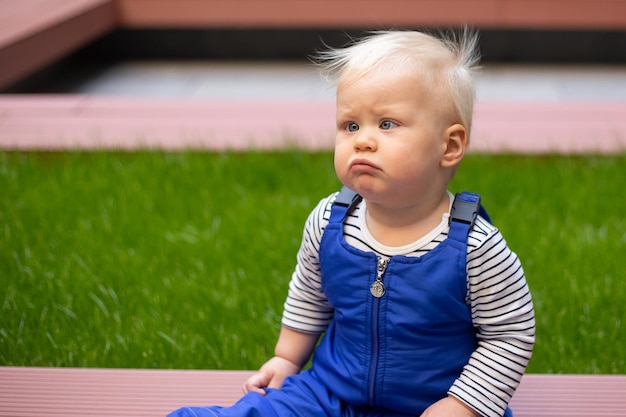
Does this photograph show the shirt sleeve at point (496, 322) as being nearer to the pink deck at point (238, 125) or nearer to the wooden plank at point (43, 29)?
the pink deck at point (238, 125)

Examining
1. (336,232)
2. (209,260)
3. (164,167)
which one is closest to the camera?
(336,232)

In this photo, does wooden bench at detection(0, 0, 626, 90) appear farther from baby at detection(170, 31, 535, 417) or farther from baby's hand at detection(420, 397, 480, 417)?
baby's hand at detection(420, 397, 480, 417)

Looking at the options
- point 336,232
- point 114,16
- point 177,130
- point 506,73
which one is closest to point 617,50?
point 506,73

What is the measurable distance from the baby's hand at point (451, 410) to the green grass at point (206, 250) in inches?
41.7

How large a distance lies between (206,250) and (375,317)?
1.79m

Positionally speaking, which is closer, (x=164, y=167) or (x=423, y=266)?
(x=423, y=266)

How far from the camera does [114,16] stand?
7.77 m

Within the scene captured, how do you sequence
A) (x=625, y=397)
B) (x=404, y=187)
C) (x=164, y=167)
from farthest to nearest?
(x=164, y=167) < (x=625, y=397) < (x=404, y=187)

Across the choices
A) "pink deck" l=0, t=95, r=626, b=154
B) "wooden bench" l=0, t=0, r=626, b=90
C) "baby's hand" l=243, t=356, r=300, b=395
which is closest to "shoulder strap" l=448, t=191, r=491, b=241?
"baby's hand" l=243, t=356, r=300, b=395

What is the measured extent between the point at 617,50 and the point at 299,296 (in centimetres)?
685

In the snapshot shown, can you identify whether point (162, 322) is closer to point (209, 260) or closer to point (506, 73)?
point (209, 260)

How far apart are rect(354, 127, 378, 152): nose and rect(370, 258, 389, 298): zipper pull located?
0.75 ft

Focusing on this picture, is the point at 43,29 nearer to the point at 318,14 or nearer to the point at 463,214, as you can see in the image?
the point at 318,14

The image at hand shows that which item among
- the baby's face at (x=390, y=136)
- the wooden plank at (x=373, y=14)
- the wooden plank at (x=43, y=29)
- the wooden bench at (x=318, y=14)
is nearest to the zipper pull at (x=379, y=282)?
the baby's face at (x=390, y=136)
